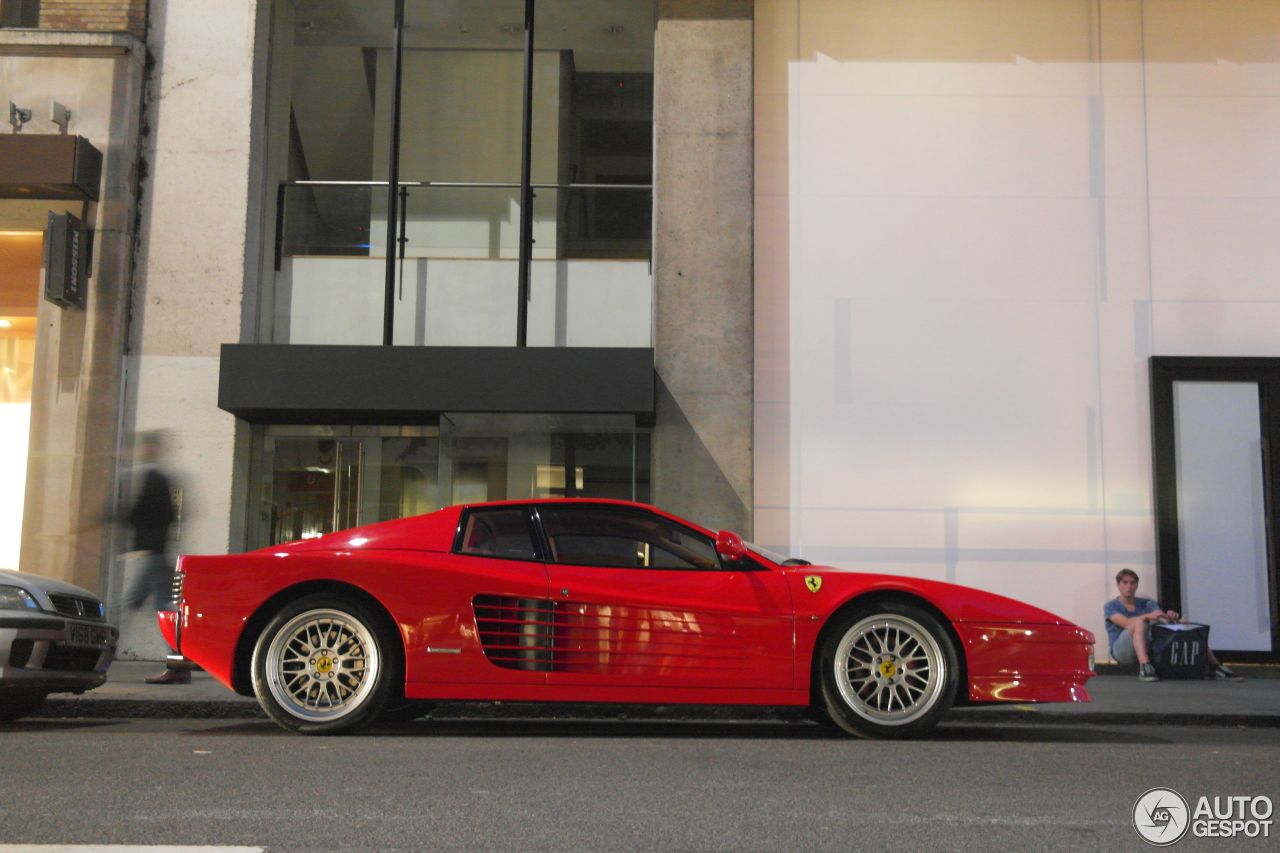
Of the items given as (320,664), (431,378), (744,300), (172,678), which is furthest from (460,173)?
(320,664)

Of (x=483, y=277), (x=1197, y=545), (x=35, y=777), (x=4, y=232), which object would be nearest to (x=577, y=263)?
(x=483, y=277)

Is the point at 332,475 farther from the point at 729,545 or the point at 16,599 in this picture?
→ the point at 729,545

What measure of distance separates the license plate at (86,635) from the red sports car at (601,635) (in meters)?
1.20

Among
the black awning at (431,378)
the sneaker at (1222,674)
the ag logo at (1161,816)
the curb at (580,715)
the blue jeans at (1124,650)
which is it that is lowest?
the curb at (580,715)

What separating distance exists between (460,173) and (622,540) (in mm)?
7742

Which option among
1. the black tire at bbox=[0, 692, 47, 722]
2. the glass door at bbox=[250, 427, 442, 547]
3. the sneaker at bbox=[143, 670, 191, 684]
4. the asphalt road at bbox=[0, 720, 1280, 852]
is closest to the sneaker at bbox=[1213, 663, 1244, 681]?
the asphalt road at bbox=[0, 720, 1280, 852]

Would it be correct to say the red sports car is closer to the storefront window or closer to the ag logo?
the ag logo

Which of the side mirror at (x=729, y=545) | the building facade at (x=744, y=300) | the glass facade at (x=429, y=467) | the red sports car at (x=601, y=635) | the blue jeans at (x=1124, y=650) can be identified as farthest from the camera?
the glass facade at (x=429, y=467)

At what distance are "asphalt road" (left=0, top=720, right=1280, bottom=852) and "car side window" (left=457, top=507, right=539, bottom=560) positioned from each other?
3.23 feet

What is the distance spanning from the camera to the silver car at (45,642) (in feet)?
24.5

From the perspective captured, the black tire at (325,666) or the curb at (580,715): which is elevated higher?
the black tire at (325,666)

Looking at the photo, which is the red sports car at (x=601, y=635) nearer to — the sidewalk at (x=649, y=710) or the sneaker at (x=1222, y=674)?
the sidewalk at (x=649, y=710)

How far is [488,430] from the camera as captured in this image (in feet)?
42.5

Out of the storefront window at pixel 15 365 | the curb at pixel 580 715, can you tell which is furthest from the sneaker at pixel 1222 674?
the storefront window at pixel 15 365
